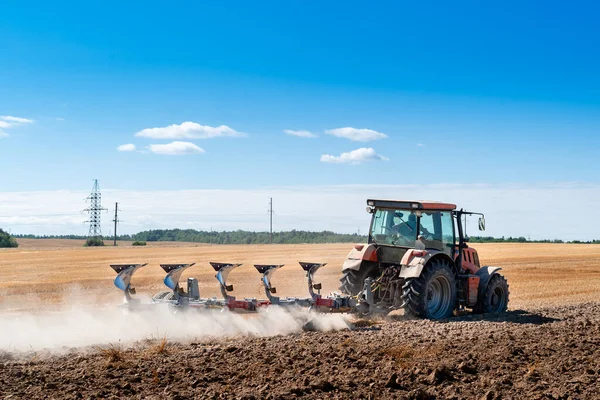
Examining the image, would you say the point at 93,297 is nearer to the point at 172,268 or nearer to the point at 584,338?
the point at 172,268

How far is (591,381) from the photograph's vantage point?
7566 millimetres

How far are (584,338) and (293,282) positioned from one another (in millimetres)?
12735

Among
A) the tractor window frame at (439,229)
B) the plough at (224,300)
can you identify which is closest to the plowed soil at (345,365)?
the plough at (224,300)

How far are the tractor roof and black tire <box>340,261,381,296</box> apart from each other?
1238 millimetres

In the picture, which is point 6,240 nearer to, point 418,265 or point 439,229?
point 439,229

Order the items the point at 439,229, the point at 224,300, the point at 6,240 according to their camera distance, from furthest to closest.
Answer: the point at 6,240 → the point at 439,229 → the point at 224,300

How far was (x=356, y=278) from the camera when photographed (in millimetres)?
13219

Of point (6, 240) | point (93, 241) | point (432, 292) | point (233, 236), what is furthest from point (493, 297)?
point (233, 236)

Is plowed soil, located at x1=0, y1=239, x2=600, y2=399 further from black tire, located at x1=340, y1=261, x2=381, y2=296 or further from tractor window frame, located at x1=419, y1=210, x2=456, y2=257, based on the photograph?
tractor window frame, located at x1=419, y1=210, x2=456, y2=257

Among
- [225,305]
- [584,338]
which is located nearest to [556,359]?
[584,338]

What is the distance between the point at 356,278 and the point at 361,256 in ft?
1.97

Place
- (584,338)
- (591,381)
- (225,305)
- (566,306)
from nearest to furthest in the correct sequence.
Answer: (591,381), (584,338), (225,305), (566,306)

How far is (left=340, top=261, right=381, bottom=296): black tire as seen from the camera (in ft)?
43.3

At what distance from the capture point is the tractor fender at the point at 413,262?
39.0ft
